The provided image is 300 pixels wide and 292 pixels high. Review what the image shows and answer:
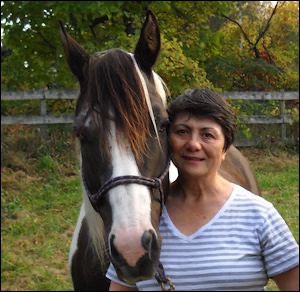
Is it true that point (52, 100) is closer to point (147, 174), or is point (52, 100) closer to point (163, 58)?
point (163, 58)

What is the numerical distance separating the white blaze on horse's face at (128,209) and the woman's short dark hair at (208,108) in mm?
210

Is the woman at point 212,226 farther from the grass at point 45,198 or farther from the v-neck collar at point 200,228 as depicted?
the grass at point 45,198

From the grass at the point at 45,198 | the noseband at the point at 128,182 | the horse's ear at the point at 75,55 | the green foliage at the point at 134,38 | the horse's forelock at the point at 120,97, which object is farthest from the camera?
the green foliage at the point at 134,38

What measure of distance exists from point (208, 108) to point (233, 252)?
0.43m

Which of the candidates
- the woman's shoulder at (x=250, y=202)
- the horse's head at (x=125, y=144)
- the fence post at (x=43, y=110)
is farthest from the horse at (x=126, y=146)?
the fence post at (x=43, y=110)

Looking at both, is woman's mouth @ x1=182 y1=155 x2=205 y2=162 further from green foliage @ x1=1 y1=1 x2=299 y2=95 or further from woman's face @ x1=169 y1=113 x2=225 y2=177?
green foliage @ x1=1 y1=1 x2=299 y2=95

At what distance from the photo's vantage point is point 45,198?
6387 millimetres

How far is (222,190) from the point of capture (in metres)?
1.64

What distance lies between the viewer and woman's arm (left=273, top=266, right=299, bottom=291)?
1.51 meters

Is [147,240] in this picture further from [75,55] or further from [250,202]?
[75,55]

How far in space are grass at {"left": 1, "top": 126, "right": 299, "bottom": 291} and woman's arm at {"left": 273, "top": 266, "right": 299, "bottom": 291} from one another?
286 cm

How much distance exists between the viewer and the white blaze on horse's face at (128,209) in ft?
4.83

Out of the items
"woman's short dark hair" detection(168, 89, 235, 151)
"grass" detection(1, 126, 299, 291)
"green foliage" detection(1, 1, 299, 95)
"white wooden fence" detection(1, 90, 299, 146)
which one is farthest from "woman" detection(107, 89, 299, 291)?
"white wooden fence" detection(1, 90, 299, 146)

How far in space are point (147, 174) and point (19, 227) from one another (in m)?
4.12
